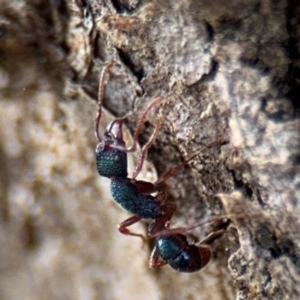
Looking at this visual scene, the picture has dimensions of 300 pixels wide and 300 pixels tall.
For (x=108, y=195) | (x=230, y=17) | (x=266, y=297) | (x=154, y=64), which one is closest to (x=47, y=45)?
(x=154, y=64)

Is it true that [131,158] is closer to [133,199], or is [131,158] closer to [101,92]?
[133,199]

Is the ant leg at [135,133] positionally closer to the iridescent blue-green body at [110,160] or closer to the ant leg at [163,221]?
the iridescent blue-green body at [110,160]

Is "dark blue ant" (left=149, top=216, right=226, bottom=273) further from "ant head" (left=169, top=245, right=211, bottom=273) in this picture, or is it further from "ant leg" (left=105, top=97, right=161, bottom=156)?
"ant leg" (left=105, top=97, right=161, bottom=156)

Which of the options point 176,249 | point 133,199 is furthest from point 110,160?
point 176,249

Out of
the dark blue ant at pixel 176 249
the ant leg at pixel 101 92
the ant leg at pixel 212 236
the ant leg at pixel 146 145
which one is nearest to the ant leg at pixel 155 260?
the dark blue ant at pixel 176 249

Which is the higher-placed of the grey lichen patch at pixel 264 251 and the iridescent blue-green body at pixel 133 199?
the grey lichen patch at pixel 264 251

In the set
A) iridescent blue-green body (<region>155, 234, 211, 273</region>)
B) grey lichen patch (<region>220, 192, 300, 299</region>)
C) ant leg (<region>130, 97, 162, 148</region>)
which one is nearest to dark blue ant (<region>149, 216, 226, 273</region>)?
iridescent blue-green body (<region>155, 234, 211, 273</region>)
